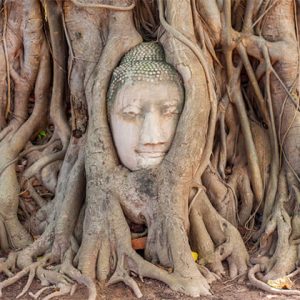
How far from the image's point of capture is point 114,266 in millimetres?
3342

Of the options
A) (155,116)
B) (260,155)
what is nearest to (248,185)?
(260,155)

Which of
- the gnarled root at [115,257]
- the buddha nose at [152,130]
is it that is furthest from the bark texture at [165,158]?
the buddha nose at [152,130]

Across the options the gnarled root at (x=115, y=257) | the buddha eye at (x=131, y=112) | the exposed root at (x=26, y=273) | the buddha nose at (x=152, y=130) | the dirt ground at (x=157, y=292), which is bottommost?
the dirt ground at (x=157, y=292)

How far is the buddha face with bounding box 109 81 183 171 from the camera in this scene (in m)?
3.46

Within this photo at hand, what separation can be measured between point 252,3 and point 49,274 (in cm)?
244

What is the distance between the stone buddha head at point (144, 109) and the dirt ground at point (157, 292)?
797 millimetres

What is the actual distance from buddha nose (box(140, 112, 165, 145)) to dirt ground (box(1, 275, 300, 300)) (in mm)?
887

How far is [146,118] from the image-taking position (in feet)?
11.3

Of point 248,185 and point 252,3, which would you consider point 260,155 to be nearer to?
point 248,185

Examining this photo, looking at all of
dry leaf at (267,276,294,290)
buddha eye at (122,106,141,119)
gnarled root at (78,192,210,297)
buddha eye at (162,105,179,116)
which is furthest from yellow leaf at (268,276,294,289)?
buddha eye at (122,106,141,119)

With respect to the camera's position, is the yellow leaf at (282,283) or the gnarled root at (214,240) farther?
the gnarled root at (214,240)

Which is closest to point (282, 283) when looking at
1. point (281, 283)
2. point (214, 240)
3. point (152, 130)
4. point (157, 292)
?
point (281, 283)

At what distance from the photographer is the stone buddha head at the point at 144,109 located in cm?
347

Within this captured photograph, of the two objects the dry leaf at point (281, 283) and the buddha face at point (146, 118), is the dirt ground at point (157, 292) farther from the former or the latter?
the buddha face at point (146, 118)
